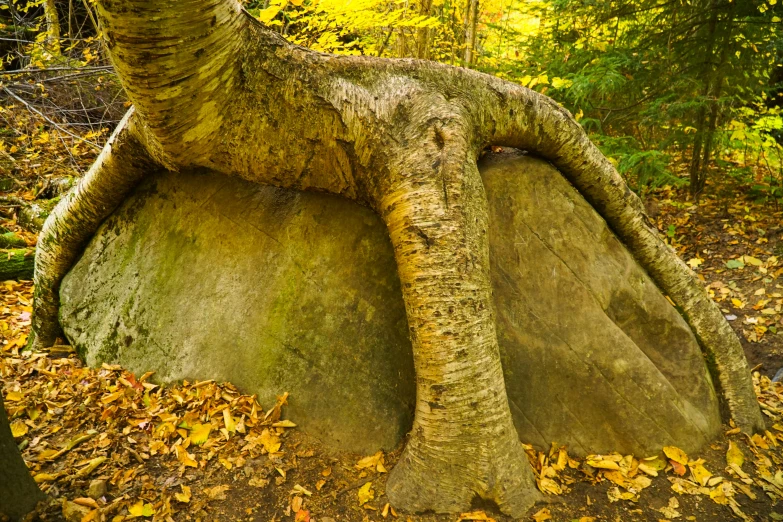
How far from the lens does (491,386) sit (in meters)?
2.52

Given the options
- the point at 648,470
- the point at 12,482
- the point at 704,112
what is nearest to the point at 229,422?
the point at 12,482

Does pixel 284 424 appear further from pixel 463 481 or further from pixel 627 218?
pixel 627 218

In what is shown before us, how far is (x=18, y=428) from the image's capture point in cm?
292

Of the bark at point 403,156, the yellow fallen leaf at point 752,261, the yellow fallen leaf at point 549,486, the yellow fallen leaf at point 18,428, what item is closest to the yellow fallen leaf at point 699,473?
the yellow fallen leaf at point 549,486

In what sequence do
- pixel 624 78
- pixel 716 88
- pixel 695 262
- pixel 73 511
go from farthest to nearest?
pixel 716 88, pixel 695 262, pixel 624 78, pixel 73 511

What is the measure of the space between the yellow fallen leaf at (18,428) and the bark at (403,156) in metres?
2.00

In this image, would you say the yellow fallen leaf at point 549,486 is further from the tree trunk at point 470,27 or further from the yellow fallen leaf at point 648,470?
the tree trunk at point 470,27

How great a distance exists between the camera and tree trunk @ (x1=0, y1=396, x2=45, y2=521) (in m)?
2.09

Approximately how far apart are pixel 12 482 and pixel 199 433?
96 cm

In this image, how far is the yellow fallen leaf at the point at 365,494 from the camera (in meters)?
2.54

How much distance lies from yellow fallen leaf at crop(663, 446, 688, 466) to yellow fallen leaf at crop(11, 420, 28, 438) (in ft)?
14.2

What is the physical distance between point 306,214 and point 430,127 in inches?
44.2

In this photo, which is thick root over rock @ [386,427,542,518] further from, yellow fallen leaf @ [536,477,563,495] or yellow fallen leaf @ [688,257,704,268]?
yellow fallen leaf @ [688,257,704,268]

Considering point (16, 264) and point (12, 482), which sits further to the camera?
point (16, 264)
